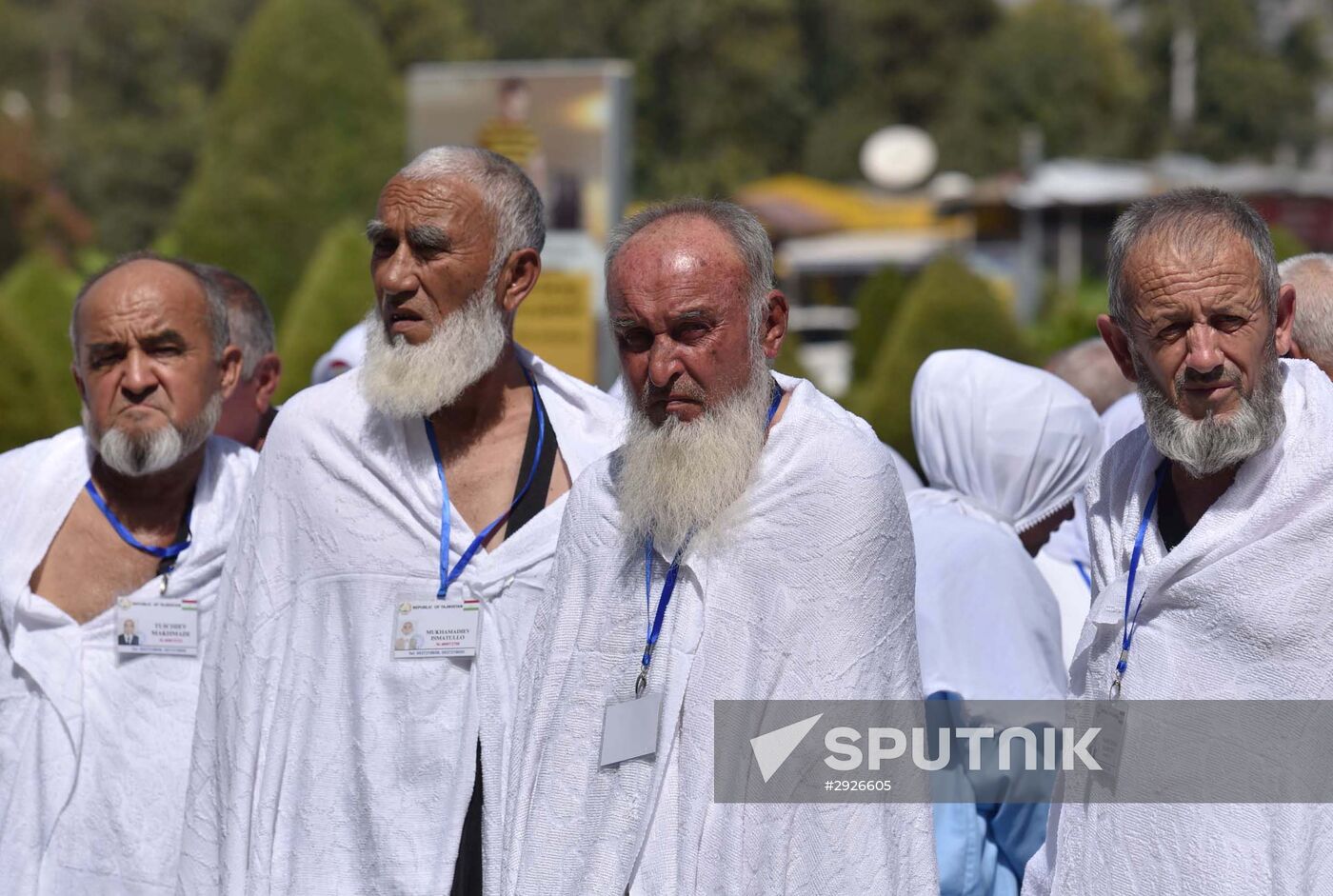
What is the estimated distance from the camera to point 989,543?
399cm

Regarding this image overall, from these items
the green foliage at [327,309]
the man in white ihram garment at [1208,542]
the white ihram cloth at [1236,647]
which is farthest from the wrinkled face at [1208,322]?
the green foliage at [327,309]

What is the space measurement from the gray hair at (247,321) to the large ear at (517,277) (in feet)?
3.68

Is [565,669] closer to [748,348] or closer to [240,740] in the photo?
[748,348]

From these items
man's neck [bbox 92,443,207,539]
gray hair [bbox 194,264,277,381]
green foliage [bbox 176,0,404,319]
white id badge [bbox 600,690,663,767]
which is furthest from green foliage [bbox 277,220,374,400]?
white id badge [bbox 600,690,663,767]

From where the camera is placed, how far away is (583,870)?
118 inches

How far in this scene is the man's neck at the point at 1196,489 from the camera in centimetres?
303

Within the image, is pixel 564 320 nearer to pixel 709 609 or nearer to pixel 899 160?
pixel 709 609

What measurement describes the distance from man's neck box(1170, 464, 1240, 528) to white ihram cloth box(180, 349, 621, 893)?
1252 millimetres

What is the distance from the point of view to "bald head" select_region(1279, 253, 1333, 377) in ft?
12.5

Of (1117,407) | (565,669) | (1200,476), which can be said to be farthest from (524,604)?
(1117,407)

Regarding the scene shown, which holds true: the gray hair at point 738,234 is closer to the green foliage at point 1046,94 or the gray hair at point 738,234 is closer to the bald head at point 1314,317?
the bald head at point 1314,317

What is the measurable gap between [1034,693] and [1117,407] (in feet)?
4.67

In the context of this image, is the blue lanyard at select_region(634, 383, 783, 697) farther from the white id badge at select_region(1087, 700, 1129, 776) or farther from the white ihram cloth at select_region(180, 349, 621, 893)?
the white id badge at select_region(1087, 700, 1129, 776)

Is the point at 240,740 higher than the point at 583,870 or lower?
higher
